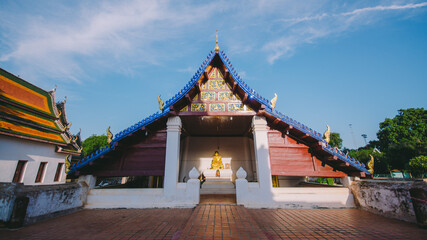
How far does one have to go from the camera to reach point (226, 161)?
37.7 ft

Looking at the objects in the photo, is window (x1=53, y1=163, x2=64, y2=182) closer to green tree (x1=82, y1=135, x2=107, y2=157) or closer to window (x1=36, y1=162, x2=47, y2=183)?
window (x1=36, y1=162, x2=47, y2=183)

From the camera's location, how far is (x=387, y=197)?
218 inches

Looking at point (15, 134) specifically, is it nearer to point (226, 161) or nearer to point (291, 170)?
point (226, 161)

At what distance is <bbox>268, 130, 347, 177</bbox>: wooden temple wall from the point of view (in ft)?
23.4

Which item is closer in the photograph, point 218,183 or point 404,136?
point 218,183

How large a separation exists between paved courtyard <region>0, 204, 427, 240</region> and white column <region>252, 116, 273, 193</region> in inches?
44.2

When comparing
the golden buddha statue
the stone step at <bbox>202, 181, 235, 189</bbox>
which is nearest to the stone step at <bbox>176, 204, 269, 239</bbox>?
the stone step at <bbox>202, 181, 235, 189</bbox>

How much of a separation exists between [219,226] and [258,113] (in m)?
4.94

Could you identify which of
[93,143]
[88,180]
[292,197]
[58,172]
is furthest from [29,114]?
[93,143]

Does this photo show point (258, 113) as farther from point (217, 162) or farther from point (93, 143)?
point (93, 143)

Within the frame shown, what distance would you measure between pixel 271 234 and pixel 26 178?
16.7 m

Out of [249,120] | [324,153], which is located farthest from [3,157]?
[324,153]

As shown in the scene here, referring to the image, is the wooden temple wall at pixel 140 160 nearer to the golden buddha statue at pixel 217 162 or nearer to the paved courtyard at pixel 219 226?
the paved courtyard at pixel 219 226

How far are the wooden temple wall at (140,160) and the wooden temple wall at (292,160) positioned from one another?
4.95 meters
